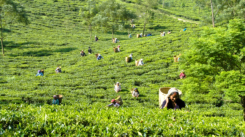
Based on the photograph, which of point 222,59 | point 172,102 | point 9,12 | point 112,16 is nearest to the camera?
point 172,102

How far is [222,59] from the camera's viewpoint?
457 inches

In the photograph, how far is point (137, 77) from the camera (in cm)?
2283

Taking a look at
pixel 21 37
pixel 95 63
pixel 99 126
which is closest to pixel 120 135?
pixel 99 126

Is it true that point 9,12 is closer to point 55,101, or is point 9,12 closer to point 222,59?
point 55,101

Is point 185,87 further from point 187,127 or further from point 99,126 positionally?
point 99,126

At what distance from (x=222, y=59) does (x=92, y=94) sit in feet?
41.6

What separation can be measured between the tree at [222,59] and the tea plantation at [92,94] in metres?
1.80

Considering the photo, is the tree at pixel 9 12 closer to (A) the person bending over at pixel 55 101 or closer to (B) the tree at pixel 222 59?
(A) the person bending over at pixel 55 101

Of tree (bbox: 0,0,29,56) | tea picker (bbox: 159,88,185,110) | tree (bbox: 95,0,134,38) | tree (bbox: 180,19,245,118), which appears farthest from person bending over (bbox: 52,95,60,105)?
tree (bbox: 95,0,134,38)

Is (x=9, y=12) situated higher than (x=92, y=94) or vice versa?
(x=9, y=12)

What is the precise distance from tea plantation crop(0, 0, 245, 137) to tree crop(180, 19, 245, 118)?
1796mm

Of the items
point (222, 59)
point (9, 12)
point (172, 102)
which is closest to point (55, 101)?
point (172, 102)

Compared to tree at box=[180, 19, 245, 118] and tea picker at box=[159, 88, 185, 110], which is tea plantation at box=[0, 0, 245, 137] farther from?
tree at box=[180, 19, 245, 118]

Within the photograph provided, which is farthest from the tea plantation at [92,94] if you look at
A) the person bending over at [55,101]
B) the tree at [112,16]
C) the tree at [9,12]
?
the tree at [112,16]
